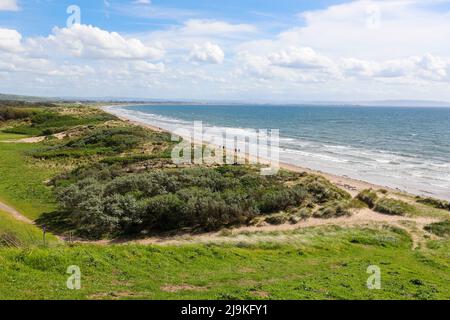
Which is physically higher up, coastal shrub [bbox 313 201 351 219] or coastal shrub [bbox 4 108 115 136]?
coastal shrub [bbox 4 108 115 136]

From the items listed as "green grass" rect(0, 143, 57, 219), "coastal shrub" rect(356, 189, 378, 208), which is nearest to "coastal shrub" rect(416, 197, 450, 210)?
"coastal shrub" rect(356, 189, 378, 208)

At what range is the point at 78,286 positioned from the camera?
1447 centimetres

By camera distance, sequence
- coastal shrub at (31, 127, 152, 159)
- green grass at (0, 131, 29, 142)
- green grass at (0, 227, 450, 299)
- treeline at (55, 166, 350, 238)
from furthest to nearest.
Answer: green grass at (0, 131, 29, 142) < coastal shrub at (31, 127, 152, 159) < treeline at (55, 166, 350, 238) < green grass at (0, 227, 450, 299)

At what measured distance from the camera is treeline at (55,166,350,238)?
29.0 m

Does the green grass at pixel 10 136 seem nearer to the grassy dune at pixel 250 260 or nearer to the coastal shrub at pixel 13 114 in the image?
the coastal shrub at pixel 13 114

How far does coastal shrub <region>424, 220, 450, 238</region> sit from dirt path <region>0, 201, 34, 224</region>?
2773 cm

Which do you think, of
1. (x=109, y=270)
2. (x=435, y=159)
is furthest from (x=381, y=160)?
(x=109, y=270)

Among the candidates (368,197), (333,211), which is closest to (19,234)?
(333,211)

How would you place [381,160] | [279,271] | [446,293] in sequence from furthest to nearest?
1. [381,160]
2. [279,271]
3. [446,293]

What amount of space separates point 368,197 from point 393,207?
296 cm

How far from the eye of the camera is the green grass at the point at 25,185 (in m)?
34.6

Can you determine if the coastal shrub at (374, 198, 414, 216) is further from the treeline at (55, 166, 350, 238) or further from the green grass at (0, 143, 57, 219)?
the green grass at (0, 143, 57, 219)
